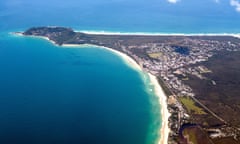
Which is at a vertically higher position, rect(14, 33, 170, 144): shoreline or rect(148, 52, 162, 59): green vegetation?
A: rect(148, 52, 162, 59): green vegetation

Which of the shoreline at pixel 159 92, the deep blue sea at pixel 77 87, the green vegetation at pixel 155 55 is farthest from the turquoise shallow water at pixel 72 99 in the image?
the green vegetation at pixel 155 55

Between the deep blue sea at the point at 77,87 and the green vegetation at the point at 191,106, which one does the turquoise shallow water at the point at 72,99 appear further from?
the green vegetation at the point at 191,106

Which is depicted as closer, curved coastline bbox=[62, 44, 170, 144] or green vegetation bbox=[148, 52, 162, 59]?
curved coastline bbox=[62, 44, 170, 144]

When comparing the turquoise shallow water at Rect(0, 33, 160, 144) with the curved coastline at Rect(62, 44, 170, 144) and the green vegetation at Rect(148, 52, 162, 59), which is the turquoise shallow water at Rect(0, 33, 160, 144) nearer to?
the curved coastline at Rect(62, 44, 170, 144)

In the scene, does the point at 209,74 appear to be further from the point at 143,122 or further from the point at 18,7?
the point at 18,7

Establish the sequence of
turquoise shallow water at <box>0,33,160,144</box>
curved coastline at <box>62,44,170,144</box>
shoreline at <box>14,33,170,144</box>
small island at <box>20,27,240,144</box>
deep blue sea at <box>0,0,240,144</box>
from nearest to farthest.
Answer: turquoise shallow water at <box>0,33,160,144</box> < deep blue sea at <box>0,0,240,144</box> < curved coastline at <box>62,44,170,144</box> < shoreline at <box>14,33,170,144</box> < small island at <box>20,27,240,144</box>

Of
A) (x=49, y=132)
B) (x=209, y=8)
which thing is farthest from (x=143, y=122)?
(x=209, y=8)

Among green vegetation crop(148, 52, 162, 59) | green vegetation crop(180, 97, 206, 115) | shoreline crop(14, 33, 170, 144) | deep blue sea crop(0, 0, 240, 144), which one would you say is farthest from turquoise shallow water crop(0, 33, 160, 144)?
green vegetation crop(148, 52, 162, 59)
